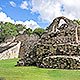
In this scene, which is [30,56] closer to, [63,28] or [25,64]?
[25,64]

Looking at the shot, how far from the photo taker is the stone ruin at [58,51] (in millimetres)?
17844

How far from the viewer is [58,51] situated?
750 inches

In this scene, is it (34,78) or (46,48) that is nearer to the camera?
(34,78)

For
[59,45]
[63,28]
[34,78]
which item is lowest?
[34,78]

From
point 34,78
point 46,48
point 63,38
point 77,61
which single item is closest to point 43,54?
point 46,48

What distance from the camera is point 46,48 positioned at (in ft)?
65.3

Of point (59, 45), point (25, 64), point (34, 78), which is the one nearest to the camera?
point (34, 78)

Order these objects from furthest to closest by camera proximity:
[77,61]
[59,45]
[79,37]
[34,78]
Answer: [79,37] < [59,45] < [77,61] < [34,78]

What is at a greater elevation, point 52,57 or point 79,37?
point 79,37

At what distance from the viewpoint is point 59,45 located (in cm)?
1920

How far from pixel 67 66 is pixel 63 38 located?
10.6 ft

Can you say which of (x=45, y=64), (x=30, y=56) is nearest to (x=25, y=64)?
(x=30, y=56)

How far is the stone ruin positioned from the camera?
703 inches

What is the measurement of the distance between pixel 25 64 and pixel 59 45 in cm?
311
